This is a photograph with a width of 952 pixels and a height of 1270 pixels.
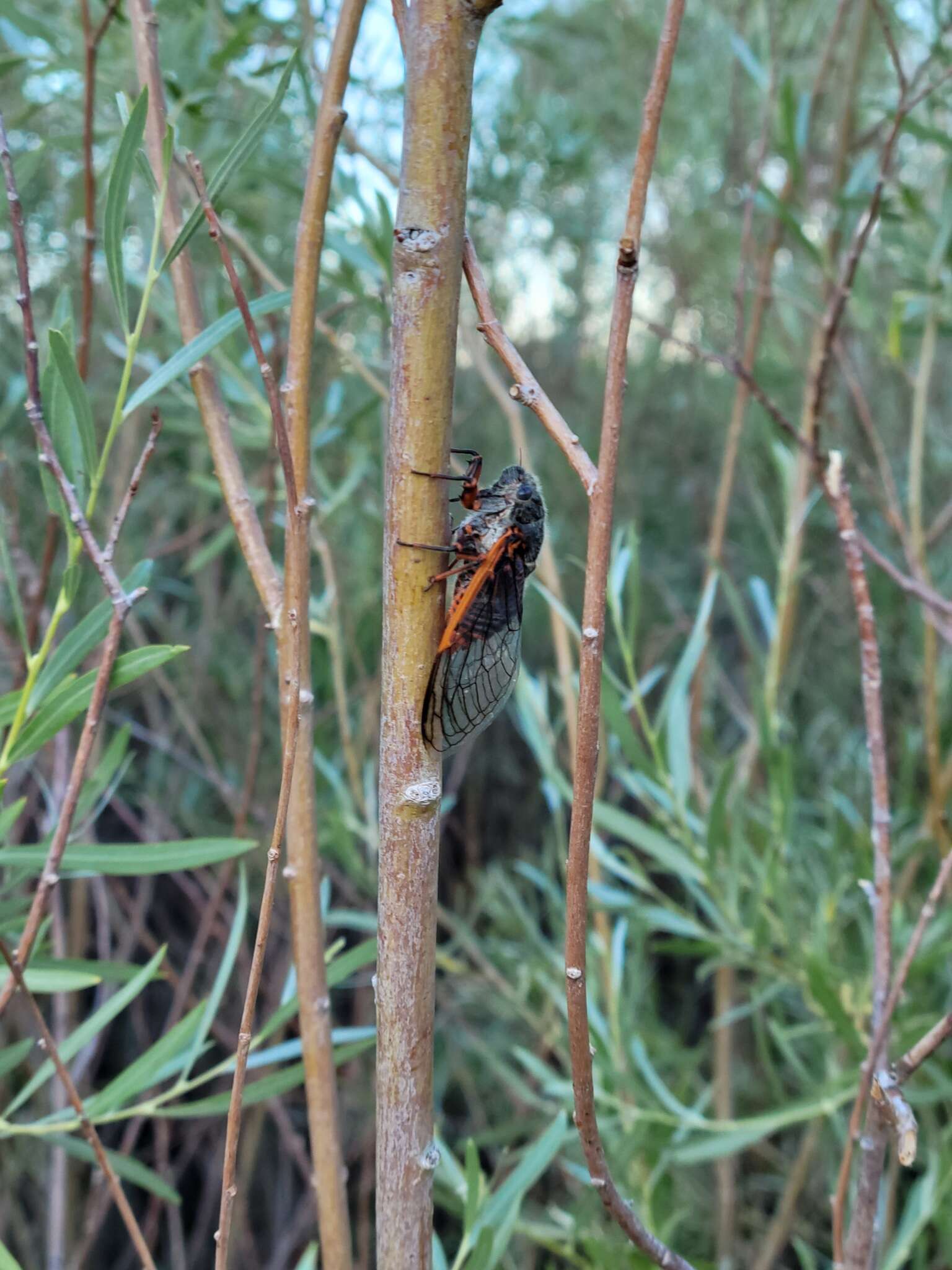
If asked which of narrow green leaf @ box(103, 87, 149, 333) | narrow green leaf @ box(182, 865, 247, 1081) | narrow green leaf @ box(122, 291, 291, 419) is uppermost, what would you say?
narrow green leaf @ box(103, 87, 149, 333)

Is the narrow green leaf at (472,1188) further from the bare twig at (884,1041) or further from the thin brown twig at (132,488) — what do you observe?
the thin brown twig at (132,488)

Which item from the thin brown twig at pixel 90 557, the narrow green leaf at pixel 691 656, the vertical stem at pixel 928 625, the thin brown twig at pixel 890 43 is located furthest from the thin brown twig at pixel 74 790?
the vertical stem at pixel 928 625

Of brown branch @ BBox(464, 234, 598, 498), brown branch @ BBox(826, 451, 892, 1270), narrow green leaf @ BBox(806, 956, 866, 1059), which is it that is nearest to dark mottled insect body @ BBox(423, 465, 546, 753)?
brown branch @ BBox(464, 234, 598, 498)

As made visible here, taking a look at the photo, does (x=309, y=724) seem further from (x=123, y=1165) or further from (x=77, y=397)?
(x=123, y=1165)

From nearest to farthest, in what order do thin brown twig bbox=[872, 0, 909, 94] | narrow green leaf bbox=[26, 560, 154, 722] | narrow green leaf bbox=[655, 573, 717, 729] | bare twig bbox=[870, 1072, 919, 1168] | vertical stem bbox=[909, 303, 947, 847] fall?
bare twig bbox=[870, 1072, 919, 1168] → narrow green leaf bbox=[26, 560, 154, 722] → thin brown twig bbox=[872, 0, 909, 94] → narrow green leaf bbox=[655, 573, 717, 729] → vertical stem bbox=[909, 303, 947, 847]

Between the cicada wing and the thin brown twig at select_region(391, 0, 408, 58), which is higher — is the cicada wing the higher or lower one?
the lower one

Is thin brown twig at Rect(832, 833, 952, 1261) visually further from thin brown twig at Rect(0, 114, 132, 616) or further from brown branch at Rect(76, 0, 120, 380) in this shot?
brown branch at Rect(76, 0, 120, 380)

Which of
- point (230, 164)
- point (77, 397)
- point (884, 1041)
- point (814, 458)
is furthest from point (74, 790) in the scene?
point (814, 458)
